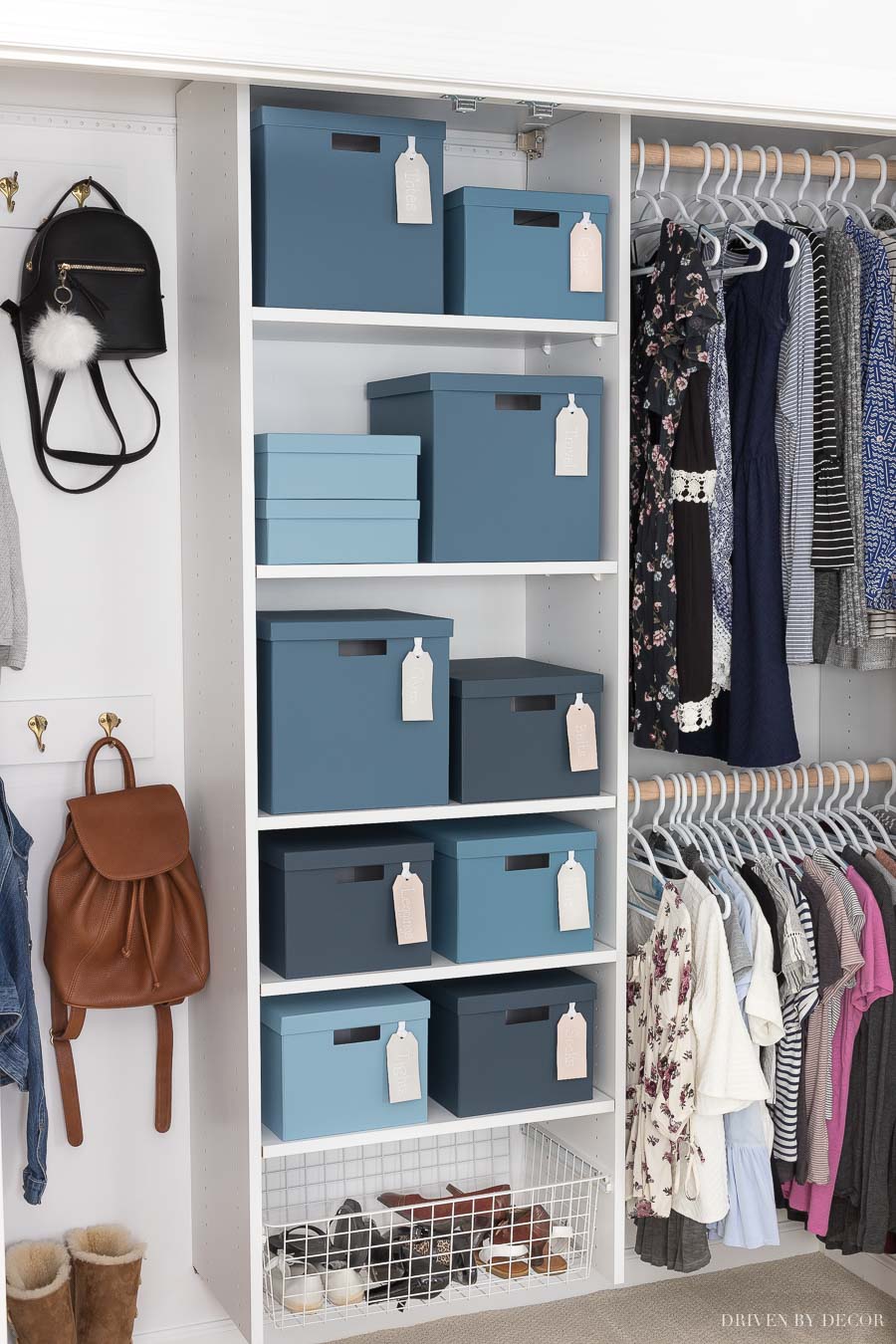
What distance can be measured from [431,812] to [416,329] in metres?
0.83

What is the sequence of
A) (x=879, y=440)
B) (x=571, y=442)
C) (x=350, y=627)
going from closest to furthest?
(x=350, y=627) < (x=571, y=442) < (x=879, y=440)

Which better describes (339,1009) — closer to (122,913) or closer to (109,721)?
(122,913)

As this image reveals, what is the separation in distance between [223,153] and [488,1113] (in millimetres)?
1678

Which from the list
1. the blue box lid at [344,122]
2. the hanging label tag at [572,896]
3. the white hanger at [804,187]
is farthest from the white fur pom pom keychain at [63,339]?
the white hanger at [804,187]

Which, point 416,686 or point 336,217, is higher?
point 336,217

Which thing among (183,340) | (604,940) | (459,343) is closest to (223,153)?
(183,340)

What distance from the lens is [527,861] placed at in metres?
2.58

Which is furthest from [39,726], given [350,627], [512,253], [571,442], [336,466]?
[512,253]

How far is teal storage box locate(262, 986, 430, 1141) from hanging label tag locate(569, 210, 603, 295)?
4.14 ft

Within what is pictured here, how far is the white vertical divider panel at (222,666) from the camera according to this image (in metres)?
2.29

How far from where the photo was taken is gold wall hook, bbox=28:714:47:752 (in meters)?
2.60

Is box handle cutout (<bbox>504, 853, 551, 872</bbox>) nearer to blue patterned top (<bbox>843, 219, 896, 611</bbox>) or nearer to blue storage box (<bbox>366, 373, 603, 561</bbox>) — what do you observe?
blue storage box (<bbox>366, 373, 603, 561</bbox>)

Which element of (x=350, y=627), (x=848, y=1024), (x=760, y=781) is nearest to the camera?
(x=350, y=627)

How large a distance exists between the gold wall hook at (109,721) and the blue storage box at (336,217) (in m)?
0.82
